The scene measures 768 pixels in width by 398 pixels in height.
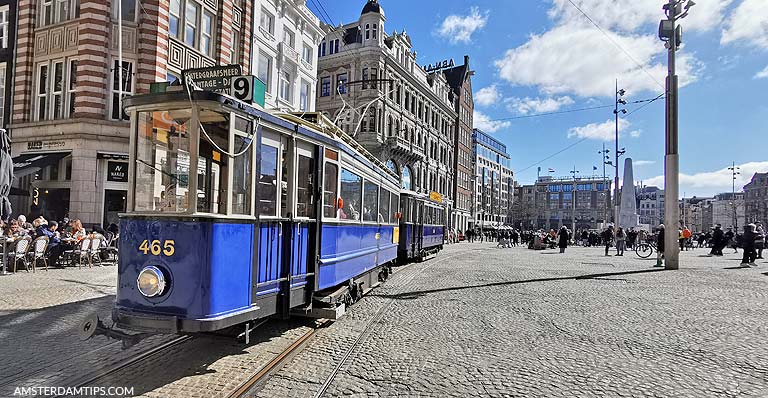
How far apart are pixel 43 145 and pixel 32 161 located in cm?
165

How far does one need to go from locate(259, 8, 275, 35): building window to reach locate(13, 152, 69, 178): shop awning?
11.8m

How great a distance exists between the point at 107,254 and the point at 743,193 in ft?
498

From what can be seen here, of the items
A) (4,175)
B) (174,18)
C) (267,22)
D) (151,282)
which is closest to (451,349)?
(151,282)

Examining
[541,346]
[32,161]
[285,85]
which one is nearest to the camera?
[541,346]

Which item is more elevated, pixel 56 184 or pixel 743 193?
pixel 743 193

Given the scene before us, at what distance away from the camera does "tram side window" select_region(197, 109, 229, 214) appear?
15.2ft

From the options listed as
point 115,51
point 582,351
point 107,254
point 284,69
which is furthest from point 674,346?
point 284,69

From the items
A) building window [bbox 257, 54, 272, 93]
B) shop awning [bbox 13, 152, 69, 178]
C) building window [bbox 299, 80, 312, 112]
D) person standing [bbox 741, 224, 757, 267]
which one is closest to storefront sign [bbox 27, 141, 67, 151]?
shop awning [bbox 13, 152, 69, 178]

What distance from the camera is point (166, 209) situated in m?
4.66

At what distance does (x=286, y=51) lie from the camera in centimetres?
2700

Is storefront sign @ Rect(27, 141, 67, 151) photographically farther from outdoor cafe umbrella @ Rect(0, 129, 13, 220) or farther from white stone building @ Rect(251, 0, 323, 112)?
white stone building @ Rect(251, 0, 323, 112)

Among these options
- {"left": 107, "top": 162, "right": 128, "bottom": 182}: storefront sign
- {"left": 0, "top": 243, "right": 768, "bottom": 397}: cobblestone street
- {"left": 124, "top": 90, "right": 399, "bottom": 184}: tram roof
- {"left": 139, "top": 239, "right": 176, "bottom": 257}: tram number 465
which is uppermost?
{"left": 107, "top": 162, "right": 128, "bottom": 182}: storefront sign

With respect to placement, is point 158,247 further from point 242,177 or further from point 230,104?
point 230,104

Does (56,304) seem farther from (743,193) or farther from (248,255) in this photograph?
(743,193)
